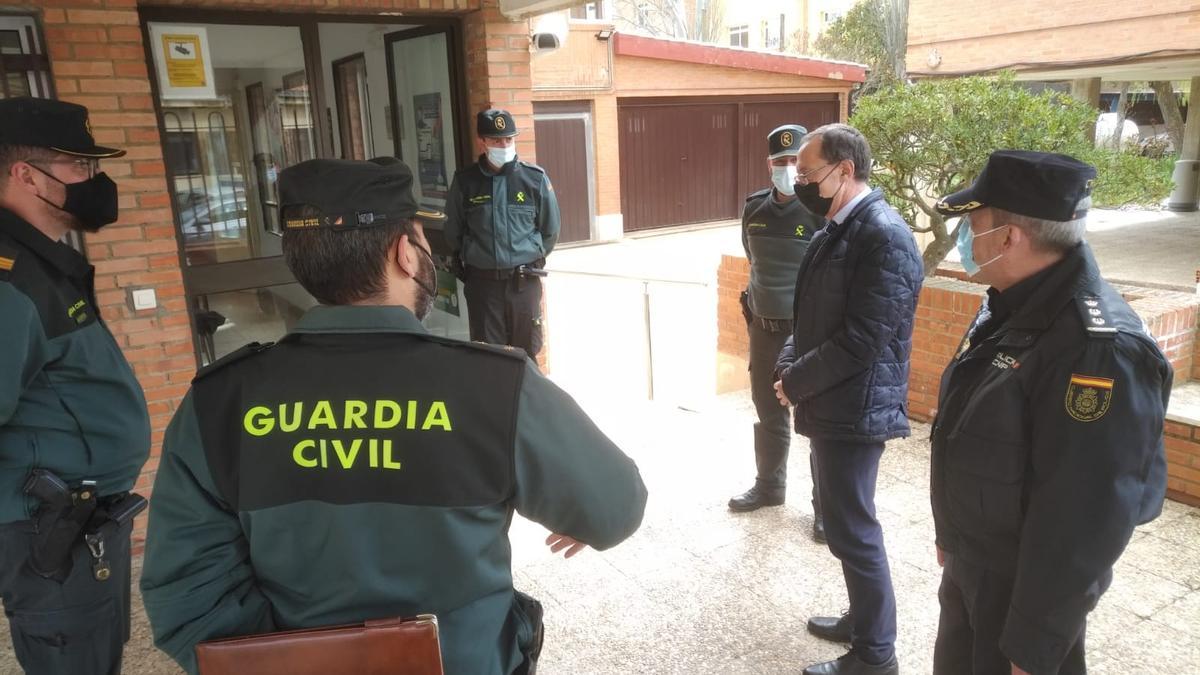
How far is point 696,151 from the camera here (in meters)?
17.0

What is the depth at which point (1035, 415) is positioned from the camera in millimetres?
1749

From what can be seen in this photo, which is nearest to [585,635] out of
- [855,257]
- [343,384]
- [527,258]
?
[855,257]

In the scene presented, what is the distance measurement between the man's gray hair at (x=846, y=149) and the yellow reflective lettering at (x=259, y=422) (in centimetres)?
223

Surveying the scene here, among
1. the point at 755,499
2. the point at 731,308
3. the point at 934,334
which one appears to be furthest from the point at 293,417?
the point at 731,308

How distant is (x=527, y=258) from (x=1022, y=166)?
11.2 feet

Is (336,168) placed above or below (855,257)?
above

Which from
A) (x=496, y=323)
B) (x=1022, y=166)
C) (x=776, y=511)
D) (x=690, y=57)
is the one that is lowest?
(x=776, y=511)

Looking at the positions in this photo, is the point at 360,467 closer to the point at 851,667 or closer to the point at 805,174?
the point at 851,667

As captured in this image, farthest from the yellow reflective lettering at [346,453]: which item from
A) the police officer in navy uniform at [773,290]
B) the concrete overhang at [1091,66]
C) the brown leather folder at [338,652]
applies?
the concrete overhang at [1091,66]

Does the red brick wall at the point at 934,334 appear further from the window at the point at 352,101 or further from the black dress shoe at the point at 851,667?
the window at the point at 352,101

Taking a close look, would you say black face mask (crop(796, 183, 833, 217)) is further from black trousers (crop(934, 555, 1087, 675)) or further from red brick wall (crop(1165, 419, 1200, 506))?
red brick wall (crop(1165, 419, 1200, 506))

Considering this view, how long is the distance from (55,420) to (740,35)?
39934 millimetres


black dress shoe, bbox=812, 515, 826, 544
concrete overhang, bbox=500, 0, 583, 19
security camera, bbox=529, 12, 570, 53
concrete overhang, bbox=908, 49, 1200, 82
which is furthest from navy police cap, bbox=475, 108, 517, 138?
concrete overhang, bbox=908, 49, 1200, 82

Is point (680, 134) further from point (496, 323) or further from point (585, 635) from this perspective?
point (585, 635)
